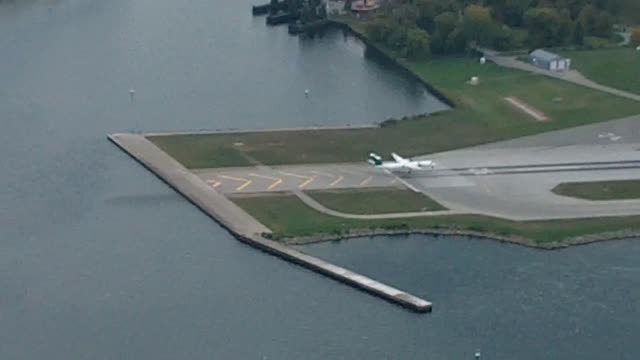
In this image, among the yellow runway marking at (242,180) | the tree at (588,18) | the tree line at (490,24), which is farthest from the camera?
the tree at (588,18)

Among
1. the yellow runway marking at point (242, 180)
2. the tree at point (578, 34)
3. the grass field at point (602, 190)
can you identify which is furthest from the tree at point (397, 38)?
the yellow runway marking at point (242, 180)

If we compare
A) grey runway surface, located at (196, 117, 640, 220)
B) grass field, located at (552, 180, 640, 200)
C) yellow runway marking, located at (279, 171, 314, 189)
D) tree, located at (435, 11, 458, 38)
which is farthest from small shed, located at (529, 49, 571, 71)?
yellow runway marking, located at (279, 171, 314, 189)

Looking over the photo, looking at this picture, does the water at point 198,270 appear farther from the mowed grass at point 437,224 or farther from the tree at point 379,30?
the tree at point 379,30

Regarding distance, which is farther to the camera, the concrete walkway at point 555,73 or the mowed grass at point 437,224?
the concrete walkway at point 555,73

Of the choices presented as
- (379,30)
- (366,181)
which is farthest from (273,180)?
(379,30)

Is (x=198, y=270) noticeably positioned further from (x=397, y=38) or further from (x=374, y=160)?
(x=397, y=38)

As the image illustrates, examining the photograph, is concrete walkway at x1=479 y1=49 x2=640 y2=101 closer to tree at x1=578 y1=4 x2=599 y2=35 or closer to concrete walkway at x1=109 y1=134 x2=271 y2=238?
tree at x1=578 y1=4 x2=599 y2=35
